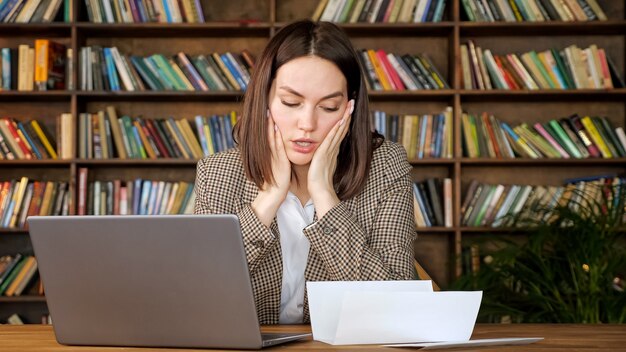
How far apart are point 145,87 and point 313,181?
7.51 ft

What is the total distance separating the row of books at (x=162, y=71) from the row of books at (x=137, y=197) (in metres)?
0.45

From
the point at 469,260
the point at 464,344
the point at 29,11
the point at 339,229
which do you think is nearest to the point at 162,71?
the point at 29,11

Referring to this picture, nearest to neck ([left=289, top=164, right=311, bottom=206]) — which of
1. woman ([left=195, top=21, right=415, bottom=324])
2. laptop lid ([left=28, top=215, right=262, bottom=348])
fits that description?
woman ([left=195, top=21, right=415, bottom=324])

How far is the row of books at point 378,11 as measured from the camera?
4.00 metres

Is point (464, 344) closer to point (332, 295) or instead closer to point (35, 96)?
point (332, 295)

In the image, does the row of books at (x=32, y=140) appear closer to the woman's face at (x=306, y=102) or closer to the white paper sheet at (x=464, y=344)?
the woman's face at (x=306, y=102)

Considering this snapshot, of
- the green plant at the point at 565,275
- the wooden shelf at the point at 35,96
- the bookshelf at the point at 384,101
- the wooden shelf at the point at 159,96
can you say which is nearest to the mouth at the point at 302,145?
the green plant at the point at 565,275

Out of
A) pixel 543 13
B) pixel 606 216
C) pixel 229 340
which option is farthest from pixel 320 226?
pixel 543 13

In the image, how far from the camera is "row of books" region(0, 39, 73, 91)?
13.0 feet

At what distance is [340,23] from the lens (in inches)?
157

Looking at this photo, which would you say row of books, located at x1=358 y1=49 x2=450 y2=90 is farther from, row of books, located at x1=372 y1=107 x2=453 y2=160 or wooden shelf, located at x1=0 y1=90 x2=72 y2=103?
wooden shelf, located at x1=0 y1=90 x2=72 y2=103

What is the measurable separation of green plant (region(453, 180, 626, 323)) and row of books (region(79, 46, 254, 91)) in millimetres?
1464

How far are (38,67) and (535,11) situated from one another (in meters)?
2.31

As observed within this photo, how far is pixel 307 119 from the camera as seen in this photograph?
6.42 ft
